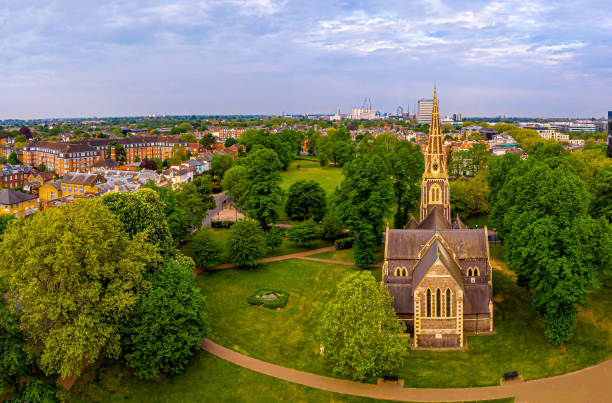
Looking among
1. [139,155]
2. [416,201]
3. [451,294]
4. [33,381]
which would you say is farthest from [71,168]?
[451,294]

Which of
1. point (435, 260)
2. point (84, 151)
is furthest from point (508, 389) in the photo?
point (84, 151)

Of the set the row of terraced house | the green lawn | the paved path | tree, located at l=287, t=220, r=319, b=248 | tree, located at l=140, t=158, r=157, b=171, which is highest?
the row of terraced house

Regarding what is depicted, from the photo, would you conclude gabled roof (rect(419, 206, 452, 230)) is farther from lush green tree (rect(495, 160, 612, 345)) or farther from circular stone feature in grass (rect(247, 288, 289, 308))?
circular stone feature in grass (rect(247, 288, 289, 308))

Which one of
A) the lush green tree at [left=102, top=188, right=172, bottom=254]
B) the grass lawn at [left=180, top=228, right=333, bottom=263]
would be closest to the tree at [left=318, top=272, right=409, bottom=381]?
the lush green tree at [left=102, top=188, right=172, bottom=254]

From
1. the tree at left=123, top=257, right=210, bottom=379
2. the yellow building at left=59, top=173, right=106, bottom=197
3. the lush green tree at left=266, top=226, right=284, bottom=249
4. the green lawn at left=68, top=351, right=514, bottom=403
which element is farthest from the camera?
the yellow building at left=59, top=173, right=106, bottom=197

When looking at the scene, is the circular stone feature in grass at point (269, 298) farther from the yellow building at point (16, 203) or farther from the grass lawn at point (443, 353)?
the yellow building at point (16, 203)

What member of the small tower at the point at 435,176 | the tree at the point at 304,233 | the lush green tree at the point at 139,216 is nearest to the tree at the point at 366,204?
the small tower at the point at 435,176
